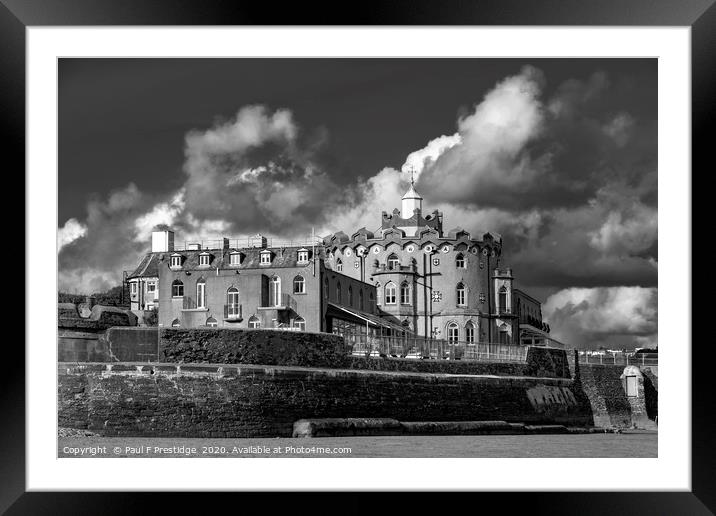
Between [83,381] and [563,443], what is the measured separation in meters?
12.5

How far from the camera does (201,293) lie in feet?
128

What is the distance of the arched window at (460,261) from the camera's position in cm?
5109

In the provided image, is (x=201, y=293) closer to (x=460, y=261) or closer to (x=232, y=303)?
(x=232, y=303)

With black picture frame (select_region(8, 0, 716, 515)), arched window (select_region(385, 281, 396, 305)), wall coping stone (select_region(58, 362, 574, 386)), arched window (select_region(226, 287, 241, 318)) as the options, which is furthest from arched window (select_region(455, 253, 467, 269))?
black picture frame (select_region(8, 0, 716, 515))

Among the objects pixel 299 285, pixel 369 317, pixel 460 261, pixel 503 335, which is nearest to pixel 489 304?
pixel 503 335

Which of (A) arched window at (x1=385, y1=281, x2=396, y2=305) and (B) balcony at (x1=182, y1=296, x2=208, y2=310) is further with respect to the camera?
(A) arched window at (x1=385, y1=281, x2=396, y2=305)

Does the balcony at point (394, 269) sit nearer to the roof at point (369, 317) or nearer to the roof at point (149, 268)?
the roof at point (369, 317)

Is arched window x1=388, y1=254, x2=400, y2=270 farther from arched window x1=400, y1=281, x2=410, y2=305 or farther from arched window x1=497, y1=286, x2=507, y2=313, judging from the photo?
arched window x1=497, y1=286, x2=507, y2=313

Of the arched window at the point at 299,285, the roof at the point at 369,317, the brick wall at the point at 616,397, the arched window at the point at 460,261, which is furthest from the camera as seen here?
the arched window at the point at 460,261

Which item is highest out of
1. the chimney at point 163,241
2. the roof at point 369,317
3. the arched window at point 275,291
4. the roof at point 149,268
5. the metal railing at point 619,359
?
the chimney at point 163,241

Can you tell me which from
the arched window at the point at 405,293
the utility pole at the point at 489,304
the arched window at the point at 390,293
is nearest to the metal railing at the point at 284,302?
the arched window at the point at 390,293

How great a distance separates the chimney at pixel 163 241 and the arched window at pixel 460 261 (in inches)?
543

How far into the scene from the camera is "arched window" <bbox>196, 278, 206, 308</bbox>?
38.9m

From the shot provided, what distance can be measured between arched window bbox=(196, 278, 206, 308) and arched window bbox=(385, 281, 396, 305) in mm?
13895
